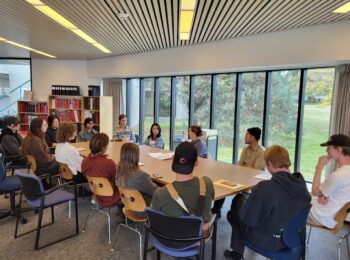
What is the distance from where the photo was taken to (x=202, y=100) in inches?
263

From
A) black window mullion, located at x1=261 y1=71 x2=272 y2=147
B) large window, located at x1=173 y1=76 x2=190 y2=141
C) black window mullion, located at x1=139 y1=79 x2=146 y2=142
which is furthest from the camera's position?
black window mullion, located at x1=139 y1=79 x2=146 y2=142

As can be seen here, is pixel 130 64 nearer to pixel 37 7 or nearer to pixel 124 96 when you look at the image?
pixel 124 96

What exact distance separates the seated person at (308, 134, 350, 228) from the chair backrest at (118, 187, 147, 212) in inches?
61.2

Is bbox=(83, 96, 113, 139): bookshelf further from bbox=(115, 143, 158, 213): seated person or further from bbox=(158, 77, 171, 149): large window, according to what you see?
bbox=(115, 143, 158, 213): seated person

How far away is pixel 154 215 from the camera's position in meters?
1.82

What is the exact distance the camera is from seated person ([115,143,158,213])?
2.46 meters

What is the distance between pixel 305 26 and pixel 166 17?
2.17 meters

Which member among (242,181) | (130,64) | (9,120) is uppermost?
(130,64)

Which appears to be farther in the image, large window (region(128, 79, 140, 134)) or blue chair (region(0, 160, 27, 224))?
large window (region(128, 79, 140, 134))

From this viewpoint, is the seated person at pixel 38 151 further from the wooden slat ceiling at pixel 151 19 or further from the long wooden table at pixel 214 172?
the wooden slat ceiling at pixel 151 19

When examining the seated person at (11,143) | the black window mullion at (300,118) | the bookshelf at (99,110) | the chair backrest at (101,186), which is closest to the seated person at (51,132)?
the seated person at (11,143)

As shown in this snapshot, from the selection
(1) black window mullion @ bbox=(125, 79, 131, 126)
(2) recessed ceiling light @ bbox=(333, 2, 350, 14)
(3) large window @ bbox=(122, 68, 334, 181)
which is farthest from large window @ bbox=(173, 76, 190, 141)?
(2) recessed ceiling light @ bbox=(333, 2, 350, 14)

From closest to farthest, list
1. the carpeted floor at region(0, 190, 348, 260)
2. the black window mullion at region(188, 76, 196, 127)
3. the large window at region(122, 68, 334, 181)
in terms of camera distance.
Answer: the carpeted floor at region(0, 190, 348, 260)
the large window at region(122, 68, 334, 181)
the black window mullion at region(188, 76, 196, 127)

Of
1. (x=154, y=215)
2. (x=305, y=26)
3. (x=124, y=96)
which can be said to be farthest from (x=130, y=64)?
(x=154, y=215)
